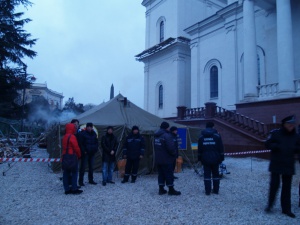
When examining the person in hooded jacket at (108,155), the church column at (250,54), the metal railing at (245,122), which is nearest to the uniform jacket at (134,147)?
the person in hooded jacket at (108,155)

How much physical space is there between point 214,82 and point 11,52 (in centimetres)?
1857

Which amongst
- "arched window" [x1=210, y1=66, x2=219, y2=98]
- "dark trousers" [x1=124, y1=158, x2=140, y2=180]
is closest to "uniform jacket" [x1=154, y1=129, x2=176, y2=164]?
"dark trousers" [x1=124, y1=158, x2=140, y2=180]

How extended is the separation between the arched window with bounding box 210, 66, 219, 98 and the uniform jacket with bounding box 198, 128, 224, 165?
16993 millimetres

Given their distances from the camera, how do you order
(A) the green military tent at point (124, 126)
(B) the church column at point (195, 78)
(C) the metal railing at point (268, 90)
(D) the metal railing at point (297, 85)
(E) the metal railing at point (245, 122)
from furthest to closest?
(B) the church column at point (195, 78) < (C) the metal railing at point (268, 90) < (D) the metal railing at point (297, 85) < (E) the metal railing at point (245, 122) < (A) the green military tent at point (124, 126)

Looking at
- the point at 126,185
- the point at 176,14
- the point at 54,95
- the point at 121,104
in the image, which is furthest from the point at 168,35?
the point at 54,95

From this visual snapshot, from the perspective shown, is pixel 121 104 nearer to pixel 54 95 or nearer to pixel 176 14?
pixel 176 14

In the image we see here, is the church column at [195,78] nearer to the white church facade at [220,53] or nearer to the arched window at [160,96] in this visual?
the white church facade at [220,53]

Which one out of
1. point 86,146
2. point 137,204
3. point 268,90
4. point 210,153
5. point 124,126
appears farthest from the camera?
point 268,90

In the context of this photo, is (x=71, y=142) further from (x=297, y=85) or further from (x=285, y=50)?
(x=285, y=50)

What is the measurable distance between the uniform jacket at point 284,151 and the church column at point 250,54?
1178 cm

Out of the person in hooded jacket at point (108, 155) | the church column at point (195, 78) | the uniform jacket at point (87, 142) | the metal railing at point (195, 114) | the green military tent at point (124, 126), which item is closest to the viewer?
the uniform jacket at point (87, 142)

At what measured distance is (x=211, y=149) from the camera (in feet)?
20.2

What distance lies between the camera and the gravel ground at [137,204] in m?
4.55

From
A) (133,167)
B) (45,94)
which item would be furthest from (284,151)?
(45,94)
